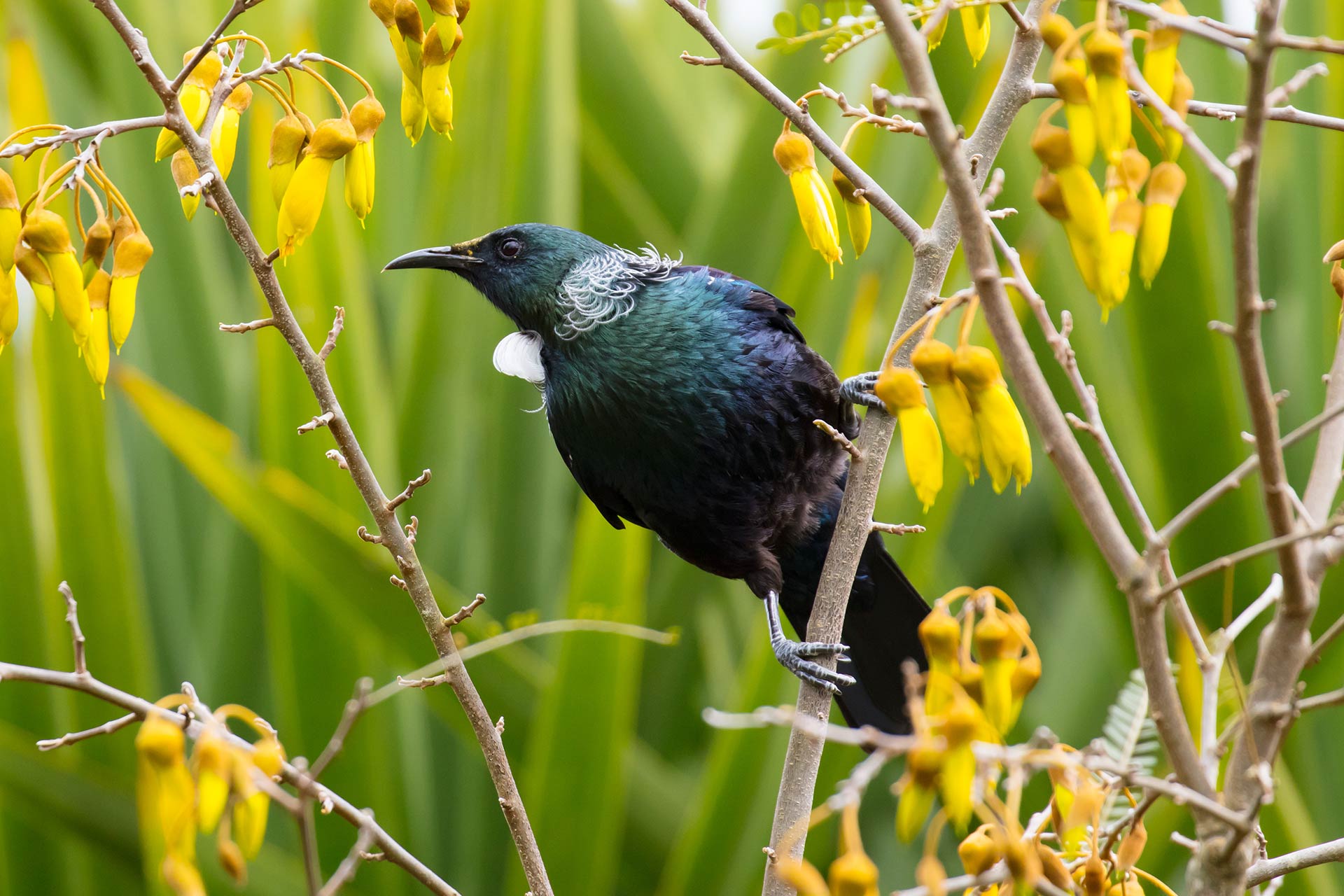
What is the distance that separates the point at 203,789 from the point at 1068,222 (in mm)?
585

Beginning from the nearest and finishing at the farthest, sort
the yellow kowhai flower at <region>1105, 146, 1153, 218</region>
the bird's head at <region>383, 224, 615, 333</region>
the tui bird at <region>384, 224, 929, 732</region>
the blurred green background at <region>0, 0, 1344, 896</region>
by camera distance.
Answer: the yellow kowhai flower at <region>1105, 146, 1153, 218</region> < the tui bird at <region>384, 224, 929, 732</region> < the bird's head at <region>383, 224, 615, 333</region> < the blurred green background at <region>0, 0, 1344, 896</region>

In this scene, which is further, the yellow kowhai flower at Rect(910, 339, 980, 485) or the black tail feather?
the black tail feather

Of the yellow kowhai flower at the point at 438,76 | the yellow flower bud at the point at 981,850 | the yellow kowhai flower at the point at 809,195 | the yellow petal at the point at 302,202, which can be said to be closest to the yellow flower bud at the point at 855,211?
the yellow kowhai flower at the point at 809,195

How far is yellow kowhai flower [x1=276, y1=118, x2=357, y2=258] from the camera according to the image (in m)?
1.00

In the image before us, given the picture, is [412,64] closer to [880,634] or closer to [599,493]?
[599,493]

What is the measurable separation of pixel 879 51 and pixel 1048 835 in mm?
2405

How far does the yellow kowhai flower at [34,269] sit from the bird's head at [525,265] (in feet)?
3.05

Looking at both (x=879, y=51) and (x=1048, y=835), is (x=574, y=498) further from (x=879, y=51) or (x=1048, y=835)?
(x=1048, y=835)

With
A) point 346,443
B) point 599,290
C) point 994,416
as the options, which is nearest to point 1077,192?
point 994,416

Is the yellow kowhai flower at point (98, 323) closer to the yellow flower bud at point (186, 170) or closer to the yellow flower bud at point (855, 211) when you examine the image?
the yellow flower bud at point (186, 170)

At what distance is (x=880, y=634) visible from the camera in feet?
6.51

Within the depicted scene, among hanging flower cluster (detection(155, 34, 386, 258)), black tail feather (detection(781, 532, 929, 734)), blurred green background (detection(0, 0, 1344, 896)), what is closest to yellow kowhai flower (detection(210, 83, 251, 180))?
hanging flower cluster (detection(155, 34, 386, 258))

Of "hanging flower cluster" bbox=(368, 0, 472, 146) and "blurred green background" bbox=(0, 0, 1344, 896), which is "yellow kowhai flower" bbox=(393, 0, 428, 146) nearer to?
"hanging flower cluster" bbox=(368, 0, 472, 146)

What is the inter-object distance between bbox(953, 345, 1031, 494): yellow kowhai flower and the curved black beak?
118 cm
